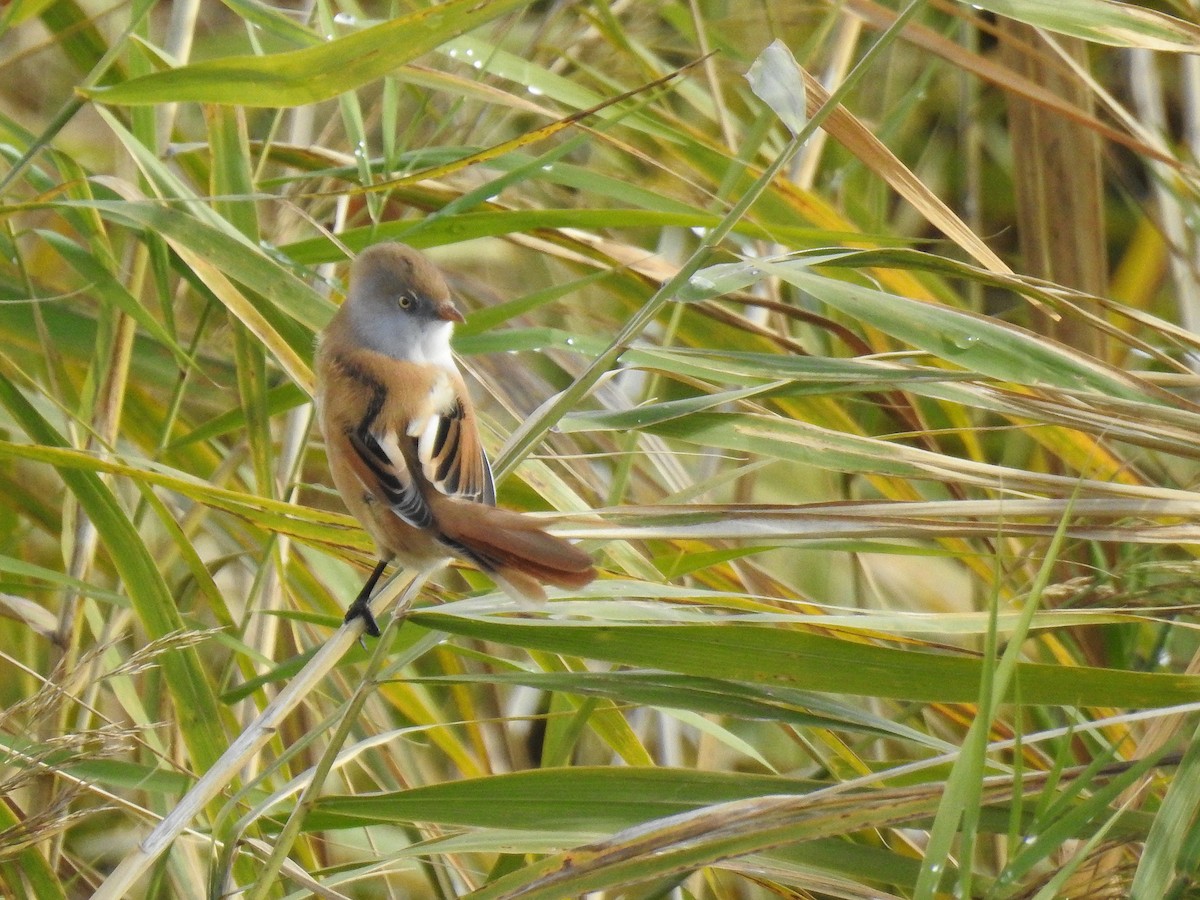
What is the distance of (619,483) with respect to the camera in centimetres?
204

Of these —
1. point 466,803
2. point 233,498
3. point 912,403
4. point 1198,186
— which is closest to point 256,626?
point 233,498

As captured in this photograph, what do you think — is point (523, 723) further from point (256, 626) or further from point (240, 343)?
point (240, 343)

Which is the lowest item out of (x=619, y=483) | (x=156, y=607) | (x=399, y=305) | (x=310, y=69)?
(x=156, y=607)

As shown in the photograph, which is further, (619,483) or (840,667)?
(619,483)

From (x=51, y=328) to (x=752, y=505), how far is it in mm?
1587

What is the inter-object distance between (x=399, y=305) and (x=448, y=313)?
12cm

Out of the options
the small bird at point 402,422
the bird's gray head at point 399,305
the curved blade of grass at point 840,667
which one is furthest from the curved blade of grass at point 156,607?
the curved blade of grass at point 840,667

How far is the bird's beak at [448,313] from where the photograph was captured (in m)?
2.15

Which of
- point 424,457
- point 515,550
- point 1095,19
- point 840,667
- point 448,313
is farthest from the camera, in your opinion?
point 448,313

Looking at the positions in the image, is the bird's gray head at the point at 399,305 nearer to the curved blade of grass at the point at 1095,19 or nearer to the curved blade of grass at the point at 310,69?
the curved blade of grass at the point at 310,69

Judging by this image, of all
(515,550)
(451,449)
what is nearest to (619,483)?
(451,449)

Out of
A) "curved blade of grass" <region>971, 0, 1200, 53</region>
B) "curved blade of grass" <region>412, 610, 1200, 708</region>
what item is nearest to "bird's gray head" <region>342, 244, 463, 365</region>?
"curved blade of grass" <region>412, 610, 1200, 708</region>

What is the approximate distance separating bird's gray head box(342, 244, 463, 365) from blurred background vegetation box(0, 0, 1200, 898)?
0.08 meters

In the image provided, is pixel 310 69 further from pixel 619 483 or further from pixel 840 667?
pixel 840 667
